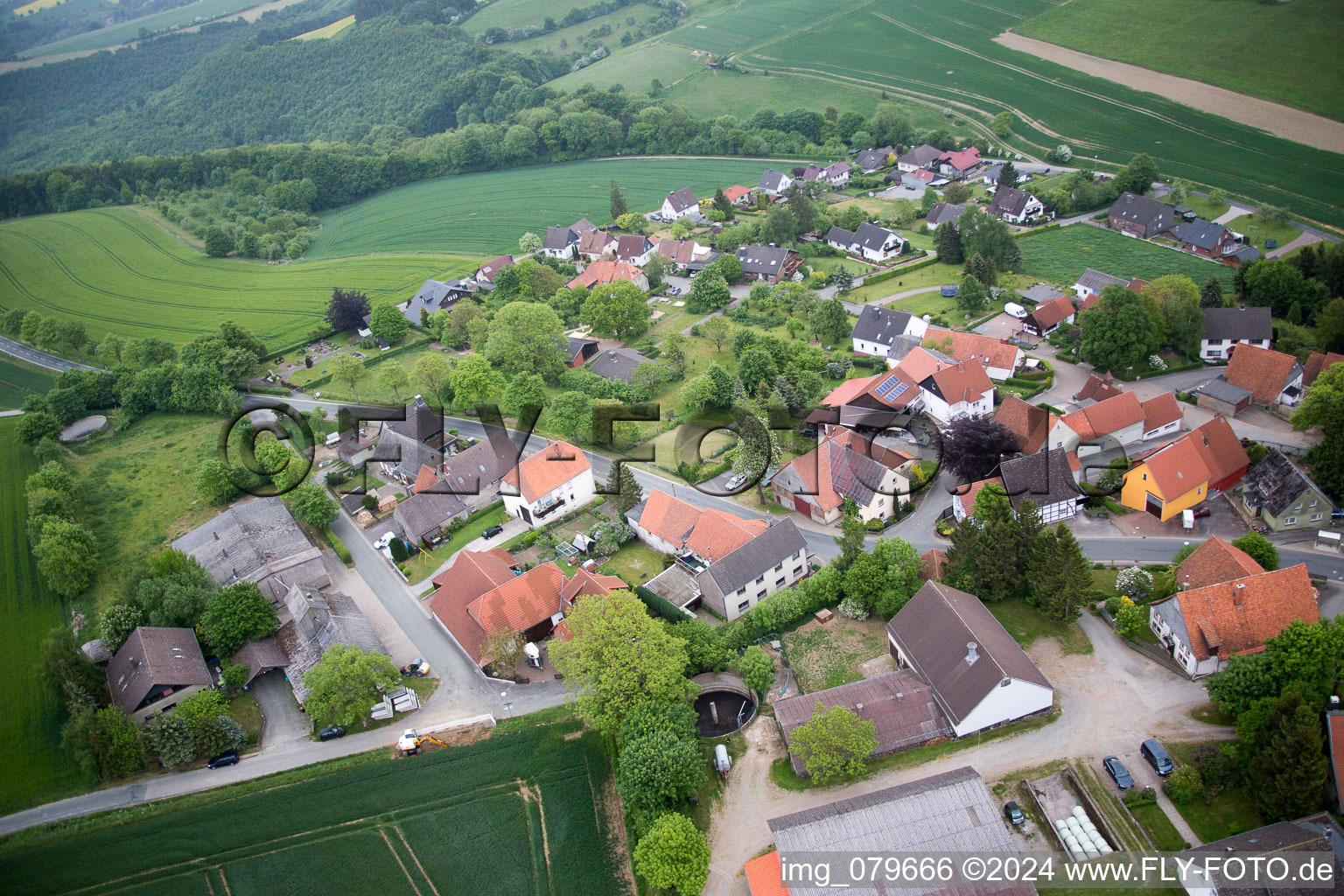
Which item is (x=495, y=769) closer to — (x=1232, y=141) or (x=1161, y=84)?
(x=1232, y=141)

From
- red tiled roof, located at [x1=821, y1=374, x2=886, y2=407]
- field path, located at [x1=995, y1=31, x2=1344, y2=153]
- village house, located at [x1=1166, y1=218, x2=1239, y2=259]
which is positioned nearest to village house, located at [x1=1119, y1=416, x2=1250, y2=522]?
red tiled roof, located at [x1=821, y1=374, x2=886, y2=407]

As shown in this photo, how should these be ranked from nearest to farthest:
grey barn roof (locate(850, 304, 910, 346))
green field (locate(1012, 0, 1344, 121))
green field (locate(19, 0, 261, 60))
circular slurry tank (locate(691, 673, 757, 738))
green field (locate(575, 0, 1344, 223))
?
circular slurry tank (locate(691, 673, 757, 738)), grey barn roof (locate(850, 304, 910, 346)), green field (locate(575, 0, 1344, 223)), green field (locate(1012, 0, 1344, 121)), green field (locate(19, 0, 261, 60))

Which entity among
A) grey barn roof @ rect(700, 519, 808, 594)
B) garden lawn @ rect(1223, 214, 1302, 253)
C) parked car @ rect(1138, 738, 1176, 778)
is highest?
grey barn roof @ rect(700, 519, 808, 594)

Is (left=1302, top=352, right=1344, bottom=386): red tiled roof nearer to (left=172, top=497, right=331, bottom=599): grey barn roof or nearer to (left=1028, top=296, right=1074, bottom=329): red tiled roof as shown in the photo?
(left=1028, top=296, right=1074, bottom=329): red tiled roof

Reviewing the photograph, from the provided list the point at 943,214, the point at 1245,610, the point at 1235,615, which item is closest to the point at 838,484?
the point at 1235,615

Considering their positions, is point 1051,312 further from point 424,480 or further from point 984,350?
point 424,480

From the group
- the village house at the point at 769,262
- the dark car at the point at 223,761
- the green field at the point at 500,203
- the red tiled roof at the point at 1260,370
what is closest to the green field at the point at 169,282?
the green field at the point at 500,203

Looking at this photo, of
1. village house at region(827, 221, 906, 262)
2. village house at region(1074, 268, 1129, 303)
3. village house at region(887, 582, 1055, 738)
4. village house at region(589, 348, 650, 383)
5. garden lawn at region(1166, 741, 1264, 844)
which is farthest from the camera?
village house at region(827, 221, 906, 262)
